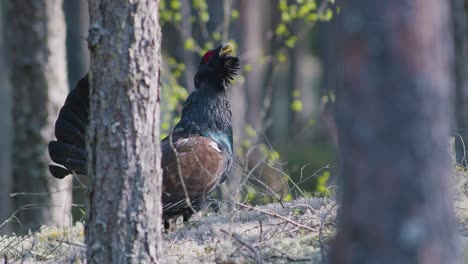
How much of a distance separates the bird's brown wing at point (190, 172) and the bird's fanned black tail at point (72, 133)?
2.55ft

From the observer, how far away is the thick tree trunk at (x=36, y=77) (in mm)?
9320

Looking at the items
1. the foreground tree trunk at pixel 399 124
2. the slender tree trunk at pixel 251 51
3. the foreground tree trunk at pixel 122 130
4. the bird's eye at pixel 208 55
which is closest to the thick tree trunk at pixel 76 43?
the slender tree trunk at pixel 251 51

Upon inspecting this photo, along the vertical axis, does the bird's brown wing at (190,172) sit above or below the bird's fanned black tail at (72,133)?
below

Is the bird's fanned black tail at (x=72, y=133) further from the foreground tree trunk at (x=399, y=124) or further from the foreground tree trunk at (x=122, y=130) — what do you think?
the foreground tree trunk at (x=399, y=124)

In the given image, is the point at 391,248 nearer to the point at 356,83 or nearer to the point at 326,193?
the point at 356,83

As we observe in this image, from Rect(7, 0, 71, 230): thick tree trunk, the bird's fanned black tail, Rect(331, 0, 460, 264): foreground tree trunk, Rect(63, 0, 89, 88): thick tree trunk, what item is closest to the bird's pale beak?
the bird's fanned black tail

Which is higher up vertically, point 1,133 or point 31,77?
point 31,77

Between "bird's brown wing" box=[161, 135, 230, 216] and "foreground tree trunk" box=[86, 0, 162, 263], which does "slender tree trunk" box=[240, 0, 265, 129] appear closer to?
"bird's brown wing" box=[161, 135, 230, 216]

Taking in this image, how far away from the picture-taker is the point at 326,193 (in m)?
6.32

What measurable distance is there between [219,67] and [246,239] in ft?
9.66

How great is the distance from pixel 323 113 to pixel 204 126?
10.5ft

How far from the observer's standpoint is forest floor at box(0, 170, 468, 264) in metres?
4.45

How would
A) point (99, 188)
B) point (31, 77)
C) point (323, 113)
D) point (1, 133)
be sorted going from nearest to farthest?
point (99, 188) → point (31, 77) → point (323, 113) → point (1, 133)

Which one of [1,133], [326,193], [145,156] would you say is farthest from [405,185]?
[1,133]
